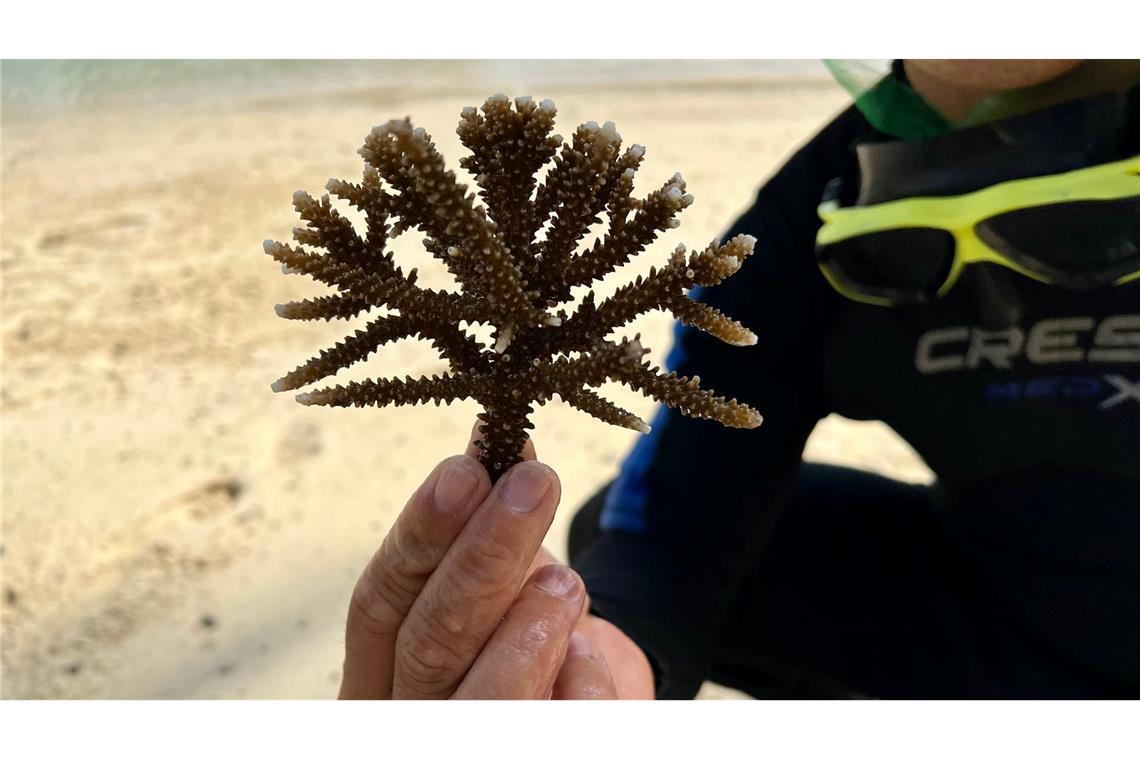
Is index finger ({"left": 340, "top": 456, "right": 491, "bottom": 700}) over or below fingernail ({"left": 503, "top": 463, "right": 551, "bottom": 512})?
below

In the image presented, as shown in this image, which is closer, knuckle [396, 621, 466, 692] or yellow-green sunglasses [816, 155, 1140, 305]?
knuckle [396, 621, 466, 692]

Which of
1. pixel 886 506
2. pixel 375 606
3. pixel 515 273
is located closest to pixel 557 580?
pixel 375 606

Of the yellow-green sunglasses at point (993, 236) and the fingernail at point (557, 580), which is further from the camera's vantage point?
the yellow-green sunglasses at point (993, 236)

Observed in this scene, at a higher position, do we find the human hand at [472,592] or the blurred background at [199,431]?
the human hand at [472,592]

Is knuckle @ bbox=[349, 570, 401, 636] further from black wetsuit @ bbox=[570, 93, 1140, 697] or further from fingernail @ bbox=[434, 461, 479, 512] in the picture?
black wetsuit @ bbox=[570, 93, 1140, 697]

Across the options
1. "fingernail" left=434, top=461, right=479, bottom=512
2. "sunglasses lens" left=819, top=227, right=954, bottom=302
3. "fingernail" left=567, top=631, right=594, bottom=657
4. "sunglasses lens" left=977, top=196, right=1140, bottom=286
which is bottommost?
"fingernail" left=567, top=631, right=594, bottom=657

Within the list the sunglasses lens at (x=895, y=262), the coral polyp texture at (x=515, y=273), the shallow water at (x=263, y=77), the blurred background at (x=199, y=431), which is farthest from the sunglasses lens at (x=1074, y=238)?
the shallow water at (x=263, y=77)

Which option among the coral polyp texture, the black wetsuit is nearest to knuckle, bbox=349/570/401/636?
the coral polyp texture

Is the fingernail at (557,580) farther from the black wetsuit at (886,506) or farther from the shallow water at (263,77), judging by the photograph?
the shallow water at (263,77)

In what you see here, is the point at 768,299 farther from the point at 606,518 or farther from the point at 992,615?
the point at 992,615
